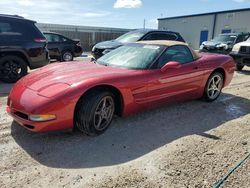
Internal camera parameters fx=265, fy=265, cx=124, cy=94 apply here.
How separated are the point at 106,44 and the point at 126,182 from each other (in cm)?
815

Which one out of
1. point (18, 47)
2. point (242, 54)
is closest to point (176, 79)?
point (18, 47)

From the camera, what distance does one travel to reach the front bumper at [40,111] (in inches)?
130

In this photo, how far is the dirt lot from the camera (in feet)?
9.23

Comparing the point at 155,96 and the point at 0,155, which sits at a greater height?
the point at 155,96

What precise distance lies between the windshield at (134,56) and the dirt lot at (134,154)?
922 millimetres

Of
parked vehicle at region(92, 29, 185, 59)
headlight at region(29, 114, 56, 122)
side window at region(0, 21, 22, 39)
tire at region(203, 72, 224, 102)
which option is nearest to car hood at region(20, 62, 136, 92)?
headlight at region(29, 114, 56, 122)

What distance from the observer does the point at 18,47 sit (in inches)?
286

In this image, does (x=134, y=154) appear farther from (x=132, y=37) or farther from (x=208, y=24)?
(x=208, y=24)

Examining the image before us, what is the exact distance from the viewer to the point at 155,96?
443 centimetres

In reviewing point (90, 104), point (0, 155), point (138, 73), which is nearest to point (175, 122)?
point (138, 73)

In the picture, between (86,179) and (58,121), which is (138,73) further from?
(86,179)

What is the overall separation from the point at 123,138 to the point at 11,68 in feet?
15.9

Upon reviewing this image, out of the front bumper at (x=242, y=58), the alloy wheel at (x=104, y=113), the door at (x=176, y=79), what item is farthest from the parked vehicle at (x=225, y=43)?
the alloy wheel at (x=104, y=113)

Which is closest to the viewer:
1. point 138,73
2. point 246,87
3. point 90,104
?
point 90,104
